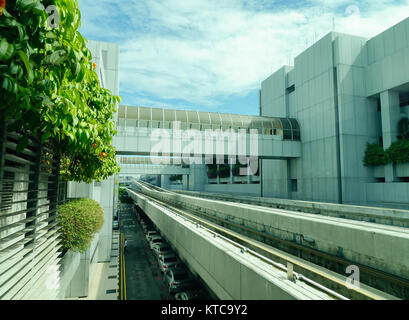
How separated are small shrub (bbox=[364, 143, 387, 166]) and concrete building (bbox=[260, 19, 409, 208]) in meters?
0.45

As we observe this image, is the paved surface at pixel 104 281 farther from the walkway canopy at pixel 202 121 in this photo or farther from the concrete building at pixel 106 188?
the walkway canopy at pixel 202 121

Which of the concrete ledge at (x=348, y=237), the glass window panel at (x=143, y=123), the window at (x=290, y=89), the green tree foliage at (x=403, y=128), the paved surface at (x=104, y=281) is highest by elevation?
the window at (x=290, y=89)

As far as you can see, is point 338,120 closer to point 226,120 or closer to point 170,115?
point 226,120

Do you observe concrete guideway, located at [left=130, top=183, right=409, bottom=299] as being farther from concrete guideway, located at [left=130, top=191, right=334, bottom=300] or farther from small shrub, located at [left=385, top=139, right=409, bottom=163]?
small shrub, located at [left=385, top=139, right=409, bottom=163]

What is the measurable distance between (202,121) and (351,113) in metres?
13.5

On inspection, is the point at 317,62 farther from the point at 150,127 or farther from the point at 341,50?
the point at 150,127

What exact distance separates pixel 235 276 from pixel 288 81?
95.2ft

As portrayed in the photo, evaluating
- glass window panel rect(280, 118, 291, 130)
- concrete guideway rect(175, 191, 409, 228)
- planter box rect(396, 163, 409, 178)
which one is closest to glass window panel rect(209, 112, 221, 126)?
glass window panel rect(280, 118, 291, 130)

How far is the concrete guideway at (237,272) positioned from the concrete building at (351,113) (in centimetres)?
1755

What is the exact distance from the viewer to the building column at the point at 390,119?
2073cm

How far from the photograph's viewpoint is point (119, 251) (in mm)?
23750

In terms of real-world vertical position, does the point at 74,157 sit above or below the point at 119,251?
above

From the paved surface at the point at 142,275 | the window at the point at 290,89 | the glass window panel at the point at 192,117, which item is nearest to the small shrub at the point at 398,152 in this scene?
the window at the point at 290,89
